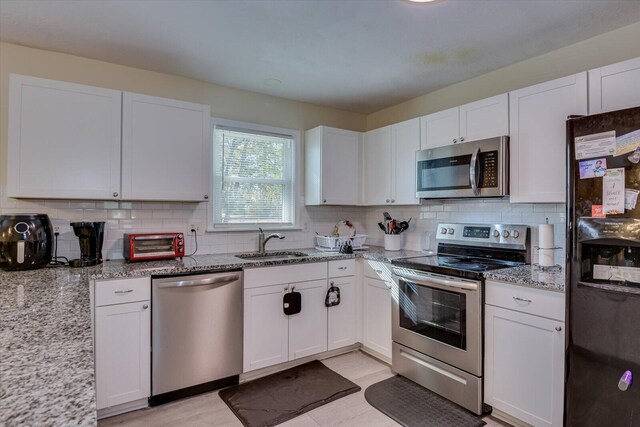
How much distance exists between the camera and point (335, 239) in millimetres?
3588

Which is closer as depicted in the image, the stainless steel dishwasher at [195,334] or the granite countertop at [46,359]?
the granite countertop at [46,359]

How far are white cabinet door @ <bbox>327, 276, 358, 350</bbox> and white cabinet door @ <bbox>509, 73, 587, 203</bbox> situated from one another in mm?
1495

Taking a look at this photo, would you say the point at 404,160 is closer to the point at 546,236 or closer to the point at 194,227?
the point at 546,236

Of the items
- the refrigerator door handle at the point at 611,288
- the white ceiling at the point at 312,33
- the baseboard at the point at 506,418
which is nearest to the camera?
the refrigerator door handle at the point at 611,288

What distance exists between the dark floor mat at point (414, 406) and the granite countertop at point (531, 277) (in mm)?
Result: 905

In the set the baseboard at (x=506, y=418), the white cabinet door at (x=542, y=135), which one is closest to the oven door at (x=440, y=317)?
the baseboard at (x=506, y=418)

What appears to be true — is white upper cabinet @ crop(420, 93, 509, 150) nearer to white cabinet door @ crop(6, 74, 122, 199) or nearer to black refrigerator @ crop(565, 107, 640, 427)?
black refrigerator @ crop(565, 107, 640, 427)

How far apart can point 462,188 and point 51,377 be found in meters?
2.69

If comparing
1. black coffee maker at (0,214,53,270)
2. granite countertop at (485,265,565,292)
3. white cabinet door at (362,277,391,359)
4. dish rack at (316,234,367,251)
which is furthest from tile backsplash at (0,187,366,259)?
granite countertop at (485,265,565,292)

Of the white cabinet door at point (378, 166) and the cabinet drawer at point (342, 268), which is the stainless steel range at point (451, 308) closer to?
the cabinet drawer at point (342, 268)

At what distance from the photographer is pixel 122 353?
7.54 ft

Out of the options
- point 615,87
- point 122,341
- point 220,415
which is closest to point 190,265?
point 122,341

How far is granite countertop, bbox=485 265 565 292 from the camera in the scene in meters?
1.96

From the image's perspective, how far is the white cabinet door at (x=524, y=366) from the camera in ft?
6.42
